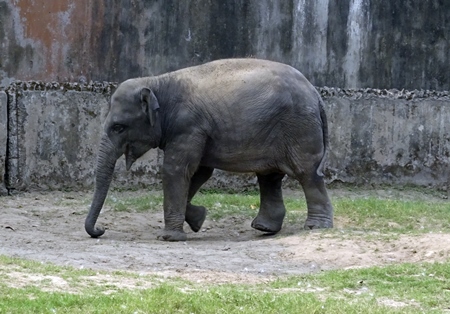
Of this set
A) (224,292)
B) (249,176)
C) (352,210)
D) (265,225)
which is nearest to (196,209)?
(265,225)

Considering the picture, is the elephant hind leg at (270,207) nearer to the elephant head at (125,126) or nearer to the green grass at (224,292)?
the elephant head at (125,126)

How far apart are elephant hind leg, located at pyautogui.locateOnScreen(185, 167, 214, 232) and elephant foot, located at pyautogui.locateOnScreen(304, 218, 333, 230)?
1214mm

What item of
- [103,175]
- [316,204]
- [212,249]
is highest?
[103,175]

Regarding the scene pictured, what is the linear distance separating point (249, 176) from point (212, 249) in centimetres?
511

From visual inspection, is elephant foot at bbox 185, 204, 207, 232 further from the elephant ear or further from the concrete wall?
the concrete wall

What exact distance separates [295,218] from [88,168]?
3.59m

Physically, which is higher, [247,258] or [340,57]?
[340,57]

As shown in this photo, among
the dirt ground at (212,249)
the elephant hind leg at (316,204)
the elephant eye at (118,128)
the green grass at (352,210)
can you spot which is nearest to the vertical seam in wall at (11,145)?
the green grass at (352,210)

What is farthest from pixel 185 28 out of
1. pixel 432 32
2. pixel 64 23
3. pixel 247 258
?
pixel 247 258

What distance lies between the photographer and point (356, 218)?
1310 centimetres

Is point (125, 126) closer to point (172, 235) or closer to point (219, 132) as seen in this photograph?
point (219, 132)

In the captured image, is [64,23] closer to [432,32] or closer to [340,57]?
[340,57]

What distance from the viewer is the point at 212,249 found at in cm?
1084

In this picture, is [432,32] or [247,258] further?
[432,32]
